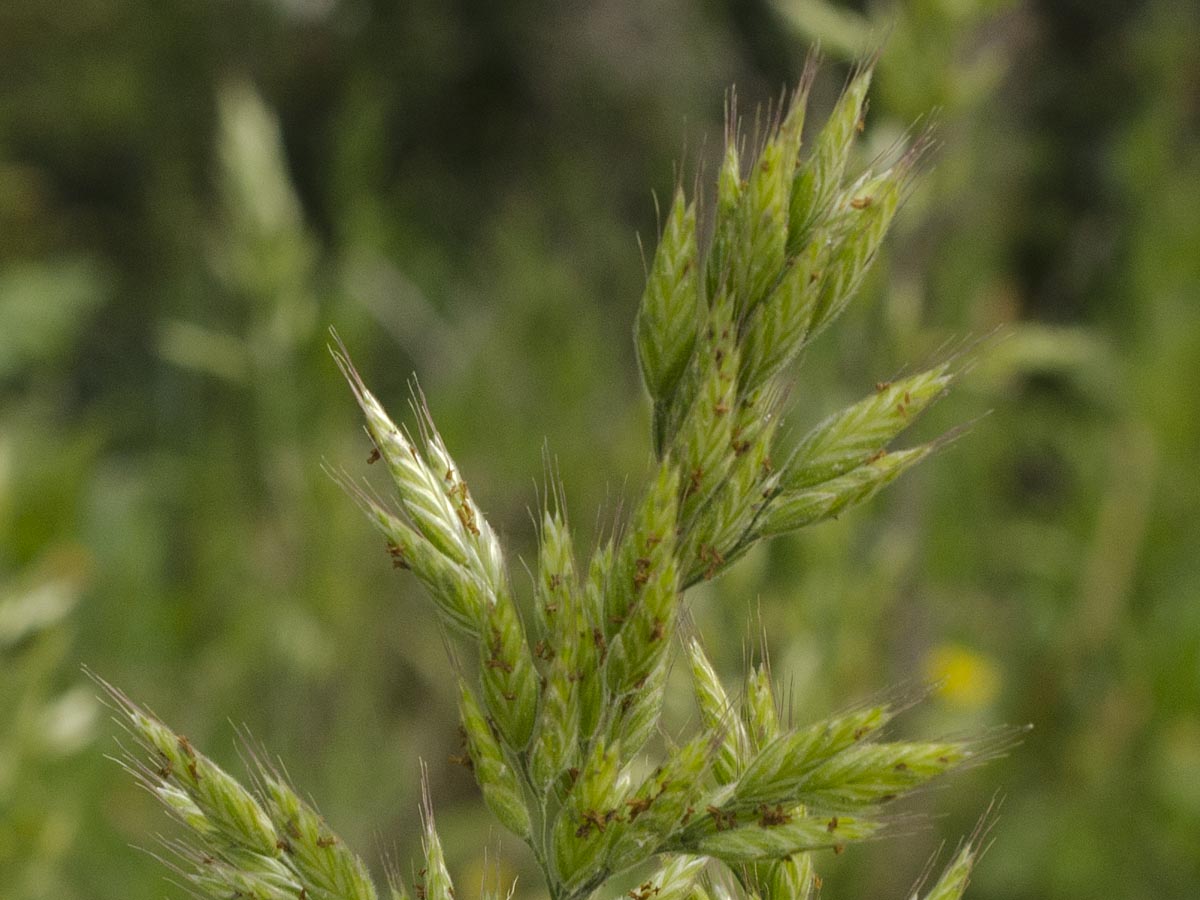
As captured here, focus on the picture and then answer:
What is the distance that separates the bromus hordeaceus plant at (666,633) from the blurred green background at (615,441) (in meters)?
0.09

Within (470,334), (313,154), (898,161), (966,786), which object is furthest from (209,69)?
(898,161)

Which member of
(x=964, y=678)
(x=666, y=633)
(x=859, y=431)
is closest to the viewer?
(x=666, y=633)

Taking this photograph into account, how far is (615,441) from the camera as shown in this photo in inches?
140

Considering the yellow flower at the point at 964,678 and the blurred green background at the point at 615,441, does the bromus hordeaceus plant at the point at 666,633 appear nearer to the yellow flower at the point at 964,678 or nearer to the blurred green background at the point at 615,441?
the blurred green background at the point at 615,441

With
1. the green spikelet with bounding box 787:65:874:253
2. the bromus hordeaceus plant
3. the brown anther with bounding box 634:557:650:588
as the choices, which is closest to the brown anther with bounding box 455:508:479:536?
the bromus hordeaceus plant

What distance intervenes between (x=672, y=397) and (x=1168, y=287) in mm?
4540

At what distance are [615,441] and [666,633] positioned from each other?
9.23ft

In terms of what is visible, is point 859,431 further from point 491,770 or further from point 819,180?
point 491,770

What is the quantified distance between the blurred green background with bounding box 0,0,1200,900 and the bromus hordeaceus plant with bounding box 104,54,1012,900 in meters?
0.09

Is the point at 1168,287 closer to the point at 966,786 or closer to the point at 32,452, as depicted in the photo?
the point at 966,786

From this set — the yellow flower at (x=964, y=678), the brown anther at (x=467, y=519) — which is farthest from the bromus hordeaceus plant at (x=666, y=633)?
the yellow flower at (x=964, y=678)

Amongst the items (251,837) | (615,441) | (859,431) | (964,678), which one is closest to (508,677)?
(251,837)

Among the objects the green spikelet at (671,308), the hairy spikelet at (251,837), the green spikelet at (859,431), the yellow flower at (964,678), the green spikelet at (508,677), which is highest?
the green spikelet at (671,308)

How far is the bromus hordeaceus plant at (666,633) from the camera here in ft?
2.50
